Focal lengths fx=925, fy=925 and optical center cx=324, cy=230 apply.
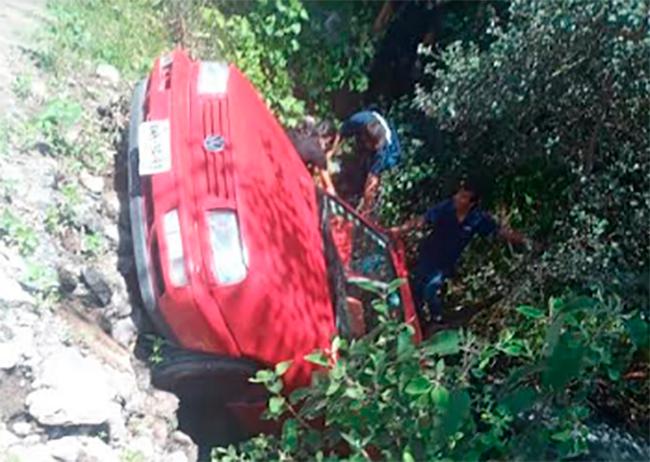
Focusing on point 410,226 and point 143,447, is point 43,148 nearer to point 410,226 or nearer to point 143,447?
point 143,447

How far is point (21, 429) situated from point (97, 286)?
945 millimetres

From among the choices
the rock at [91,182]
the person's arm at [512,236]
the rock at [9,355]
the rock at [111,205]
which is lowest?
the rock at [9,355]

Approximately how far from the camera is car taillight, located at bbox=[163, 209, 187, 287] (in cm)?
462

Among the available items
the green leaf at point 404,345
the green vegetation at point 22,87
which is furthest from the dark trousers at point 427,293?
the green vegetation at point 22,87

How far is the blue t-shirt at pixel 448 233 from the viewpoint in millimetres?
5988

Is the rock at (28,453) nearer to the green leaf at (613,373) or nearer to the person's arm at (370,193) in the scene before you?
the green leaf at (613,373)

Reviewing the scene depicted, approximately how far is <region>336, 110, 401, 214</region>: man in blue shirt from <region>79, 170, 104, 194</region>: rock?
1957mm

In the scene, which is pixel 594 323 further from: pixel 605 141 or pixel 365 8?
pixel 365 8

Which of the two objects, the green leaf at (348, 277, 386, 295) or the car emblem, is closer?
the green leaf at (348, 277, 386, 295)

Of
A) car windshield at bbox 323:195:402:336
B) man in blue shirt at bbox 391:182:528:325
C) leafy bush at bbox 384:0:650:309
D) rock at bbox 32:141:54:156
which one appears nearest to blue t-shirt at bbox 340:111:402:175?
leafy bush at bbox 384:0:650:309

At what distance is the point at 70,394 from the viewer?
14.1ft

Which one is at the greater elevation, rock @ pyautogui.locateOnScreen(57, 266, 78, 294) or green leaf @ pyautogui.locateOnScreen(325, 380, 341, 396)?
rock @ pyautogui.locateOnScreen(57, 266, 78, 294)

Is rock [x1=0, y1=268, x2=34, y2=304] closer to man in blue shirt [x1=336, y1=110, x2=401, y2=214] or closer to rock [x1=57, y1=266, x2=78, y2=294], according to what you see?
rock [x1=57, y1=266, x2=78, y2=294]

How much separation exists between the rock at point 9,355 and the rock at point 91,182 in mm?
1225
